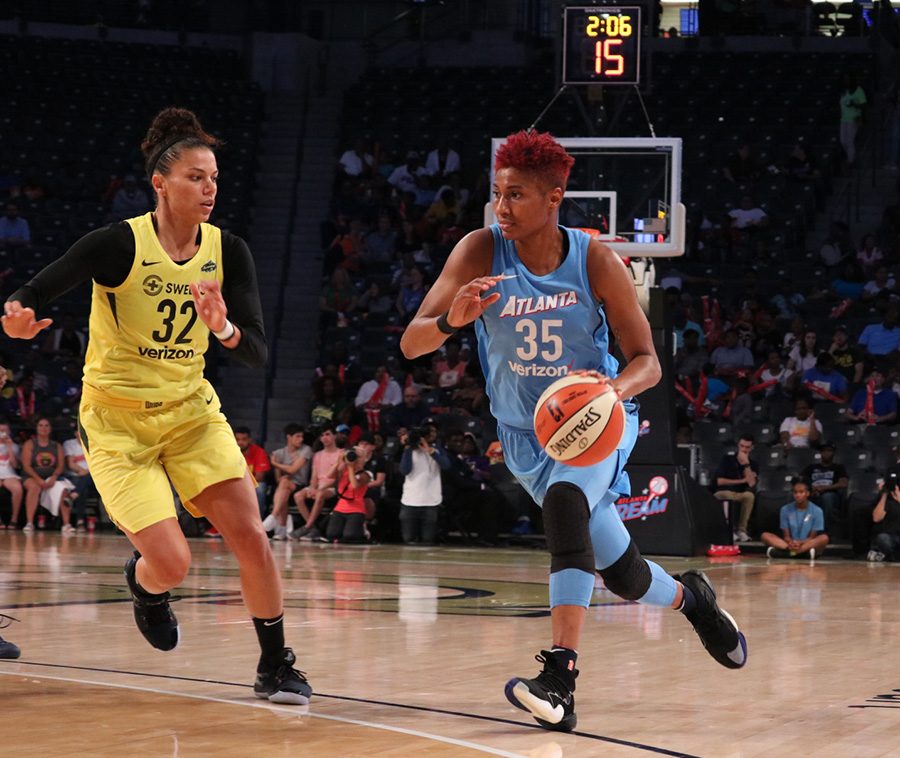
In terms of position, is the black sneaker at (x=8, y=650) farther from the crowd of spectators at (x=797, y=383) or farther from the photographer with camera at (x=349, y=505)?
the photographer with camera at (x=349, y=505)

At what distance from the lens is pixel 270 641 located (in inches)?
199

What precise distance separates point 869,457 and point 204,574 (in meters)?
7.64

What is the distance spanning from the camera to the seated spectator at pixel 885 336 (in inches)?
656

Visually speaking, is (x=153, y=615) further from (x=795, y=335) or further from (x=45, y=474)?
(x=795, y=335)

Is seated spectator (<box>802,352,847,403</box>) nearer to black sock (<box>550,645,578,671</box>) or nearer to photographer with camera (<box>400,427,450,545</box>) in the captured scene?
photographer with camera (<box>400,427,450,545</box>)

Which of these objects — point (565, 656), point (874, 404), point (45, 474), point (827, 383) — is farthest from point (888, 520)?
point (565, 656)

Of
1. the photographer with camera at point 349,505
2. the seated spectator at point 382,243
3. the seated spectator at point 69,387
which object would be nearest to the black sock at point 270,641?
the photographer with camera at point 349,505

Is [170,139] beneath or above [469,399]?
above

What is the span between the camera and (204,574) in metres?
10.8

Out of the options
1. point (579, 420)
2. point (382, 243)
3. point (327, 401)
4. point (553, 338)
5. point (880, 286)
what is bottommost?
point (327, 401)

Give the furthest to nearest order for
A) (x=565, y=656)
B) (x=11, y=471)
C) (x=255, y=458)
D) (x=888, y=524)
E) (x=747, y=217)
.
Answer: (x=747, y=217), (x=11, y=471), (x=255, y=458), (x=888, y=524), (x=565, y=656)

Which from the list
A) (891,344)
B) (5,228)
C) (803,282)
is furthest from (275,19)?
(891,344)

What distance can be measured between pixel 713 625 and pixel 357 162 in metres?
17.4

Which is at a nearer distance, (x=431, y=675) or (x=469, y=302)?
(x=469, y=302)
